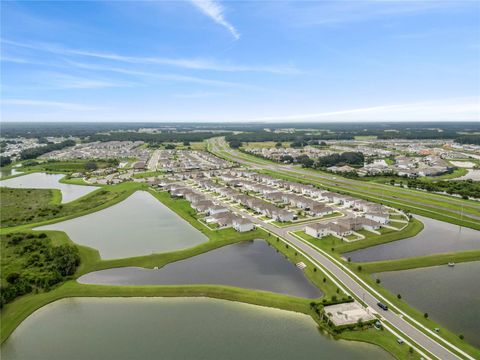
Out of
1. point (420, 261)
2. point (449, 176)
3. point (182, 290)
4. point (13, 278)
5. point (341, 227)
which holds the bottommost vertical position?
point (182, 290)

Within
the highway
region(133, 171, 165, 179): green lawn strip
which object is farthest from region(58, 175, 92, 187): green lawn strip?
the highway

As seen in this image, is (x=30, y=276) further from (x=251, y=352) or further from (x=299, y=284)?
(x=299, y=284)

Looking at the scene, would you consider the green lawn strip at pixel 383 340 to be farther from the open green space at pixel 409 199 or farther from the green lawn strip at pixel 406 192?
the green lawn strip at pixel 406 192

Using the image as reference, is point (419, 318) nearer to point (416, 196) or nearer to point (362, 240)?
point (362, 240)

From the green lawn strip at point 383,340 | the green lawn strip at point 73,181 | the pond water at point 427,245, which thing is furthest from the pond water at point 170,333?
the green lawn strip at point 73,181

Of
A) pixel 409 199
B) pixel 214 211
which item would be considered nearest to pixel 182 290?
pixel 214 211

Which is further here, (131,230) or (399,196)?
(399,196)

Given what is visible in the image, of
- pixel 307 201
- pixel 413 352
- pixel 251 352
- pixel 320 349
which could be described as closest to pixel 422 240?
pixel 307 201
